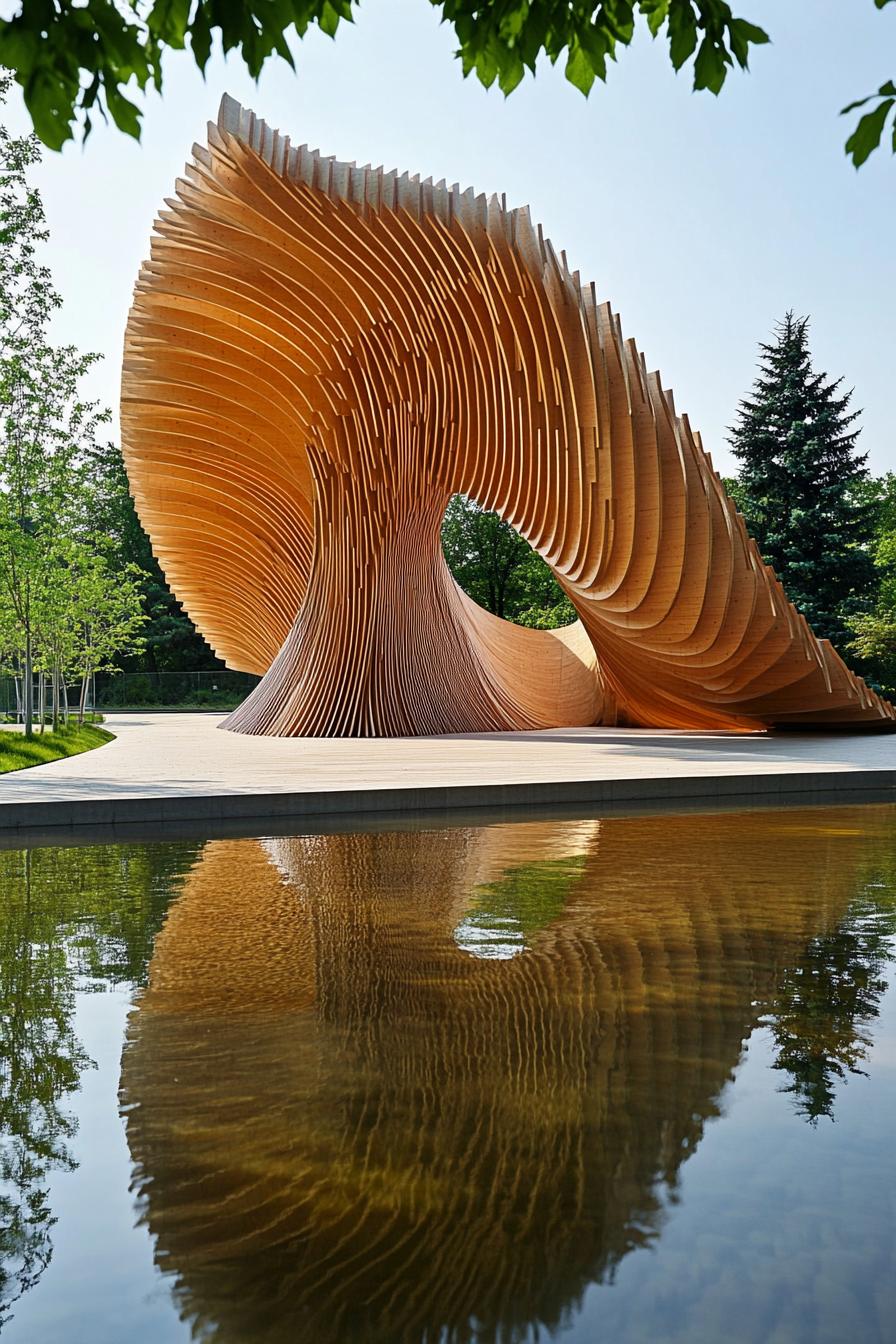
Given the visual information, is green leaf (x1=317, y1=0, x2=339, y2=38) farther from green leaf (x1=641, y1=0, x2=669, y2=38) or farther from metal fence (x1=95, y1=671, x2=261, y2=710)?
metal fence (x1=95, y1=671, x2=261, y2=710)

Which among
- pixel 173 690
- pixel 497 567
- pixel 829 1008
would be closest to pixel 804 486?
pixel 497 567

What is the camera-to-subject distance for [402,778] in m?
10.7

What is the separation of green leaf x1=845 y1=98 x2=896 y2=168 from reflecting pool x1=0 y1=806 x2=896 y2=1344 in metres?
2.24

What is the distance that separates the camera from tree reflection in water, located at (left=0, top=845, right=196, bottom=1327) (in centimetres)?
234

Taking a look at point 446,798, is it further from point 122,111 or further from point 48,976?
point 122,111

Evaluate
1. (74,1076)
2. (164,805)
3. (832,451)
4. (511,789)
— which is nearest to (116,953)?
(74,1076)

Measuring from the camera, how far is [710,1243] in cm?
215

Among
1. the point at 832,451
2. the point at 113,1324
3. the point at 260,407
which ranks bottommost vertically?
the point at 113,1324

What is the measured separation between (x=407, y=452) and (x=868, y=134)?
56.7ft

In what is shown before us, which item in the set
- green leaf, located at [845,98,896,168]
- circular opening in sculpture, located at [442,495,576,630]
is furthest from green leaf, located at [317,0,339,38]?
circular opening in sculpture, located at [442,495,576,630]

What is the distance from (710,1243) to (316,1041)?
4.89ft

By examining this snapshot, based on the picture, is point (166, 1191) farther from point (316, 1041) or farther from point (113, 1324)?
point (316, 1041)

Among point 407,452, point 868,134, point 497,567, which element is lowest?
point 868,134

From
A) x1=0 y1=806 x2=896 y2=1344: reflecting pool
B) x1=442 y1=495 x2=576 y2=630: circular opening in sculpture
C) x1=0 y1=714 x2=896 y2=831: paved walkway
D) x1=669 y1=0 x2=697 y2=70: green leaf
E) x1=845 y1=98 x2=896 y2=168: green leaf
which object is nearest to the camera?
x1=0 y1=806 x2=896 y2=1344: reflecting pool
